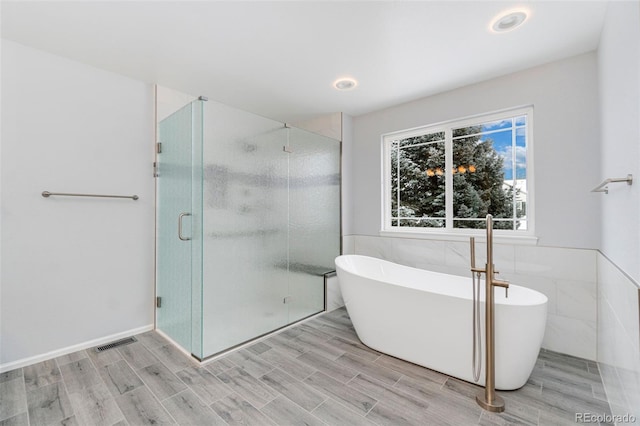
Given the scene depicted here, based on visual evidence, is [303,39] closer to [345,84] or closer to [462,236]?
[345,84]

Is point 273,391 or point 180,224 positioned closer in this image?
point 273,391

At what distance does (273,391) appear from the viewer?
5.85 ft

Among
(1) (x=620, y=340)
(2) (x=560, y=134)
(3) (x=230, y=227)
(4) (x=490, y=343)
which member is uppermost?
(2) (x=560, y=134)

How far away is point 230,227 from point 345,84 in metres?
1.67

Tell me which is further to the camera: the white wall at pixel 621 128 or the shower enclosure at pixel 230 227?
the shower enclosure at pixel 230 227

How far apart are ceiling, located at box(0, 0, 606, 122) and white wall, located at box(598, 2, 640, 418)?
43cm

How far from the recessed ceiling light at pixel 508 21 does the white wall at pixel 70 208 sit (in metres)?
2.82

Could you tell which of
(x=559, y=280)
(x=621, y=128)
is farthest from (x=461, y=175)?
(x=621, y=128)

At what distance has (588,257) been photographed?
214 centimetres

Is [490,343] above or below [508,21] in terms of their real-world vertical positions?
below

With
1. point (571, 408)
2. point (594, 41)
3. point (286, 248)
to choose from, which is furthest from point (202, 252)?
point (594, 41)

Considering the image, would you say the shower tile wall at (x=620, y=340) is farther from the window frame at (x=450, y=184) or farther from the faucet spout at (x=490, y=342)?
the window frame at (x=450, y=184)

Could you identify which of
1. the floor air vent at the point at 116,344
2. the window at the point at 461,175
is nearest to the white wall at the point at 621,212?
the window at the point at 461,175

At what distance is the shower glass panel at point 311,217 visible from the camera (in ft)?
9.48
